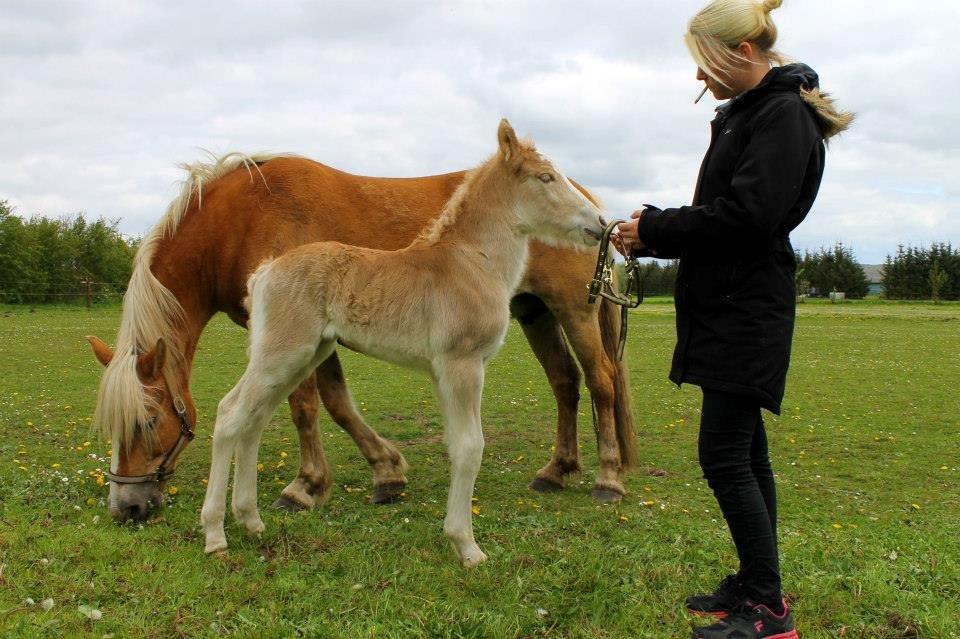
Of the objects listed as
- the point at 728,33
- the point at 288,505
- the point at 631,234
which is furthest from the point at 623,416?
the point at 728,33

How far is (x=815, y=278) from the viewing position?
251 feet

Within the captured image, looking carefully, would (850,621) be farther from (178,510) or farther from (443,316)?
(178,510)

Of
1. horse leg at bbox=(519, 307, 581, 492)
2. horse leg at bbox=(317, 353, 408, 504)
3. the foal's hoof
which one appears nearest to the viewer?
the foal's hoof

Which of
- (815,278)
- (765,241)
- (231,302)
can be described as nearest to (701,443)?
(765,241)

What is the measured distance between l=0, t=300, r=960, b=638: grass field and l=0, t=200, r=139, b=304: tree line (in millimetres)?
34950

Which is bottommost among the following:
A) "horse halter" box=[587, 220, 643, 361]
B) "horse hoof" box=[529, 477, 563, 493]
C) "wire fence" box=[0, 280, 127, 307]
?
"horse hoof" box=[529, 477, 563, 493]

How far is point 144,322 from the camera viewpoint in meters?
5.02

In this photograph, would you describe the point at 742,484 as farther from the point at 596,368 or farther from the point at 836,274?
the point at 836,274

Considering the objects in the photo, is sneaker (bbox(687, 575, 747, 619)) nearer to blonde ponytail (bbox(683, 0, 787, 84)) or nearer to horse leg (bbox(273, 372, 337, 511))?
blonde ponytail (bbox(683, 0, 787, 84))

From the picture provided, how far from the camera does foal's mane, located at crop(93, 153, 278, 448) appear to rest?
4.67 metres

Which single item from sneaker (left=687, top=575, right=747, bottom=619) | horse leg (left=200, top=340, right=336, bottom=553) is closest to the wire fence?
horse leg (left=200, top=340, right=336, bottom=553)

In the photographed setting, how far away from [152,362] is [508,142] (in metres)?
2.77

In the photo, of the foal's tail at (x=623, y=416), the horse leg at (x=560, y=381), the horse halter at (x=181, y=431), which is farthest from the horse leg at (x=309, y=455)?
the foal's tail at (x=623, y=416)

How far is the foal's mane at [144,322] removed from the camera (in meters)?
4.67
